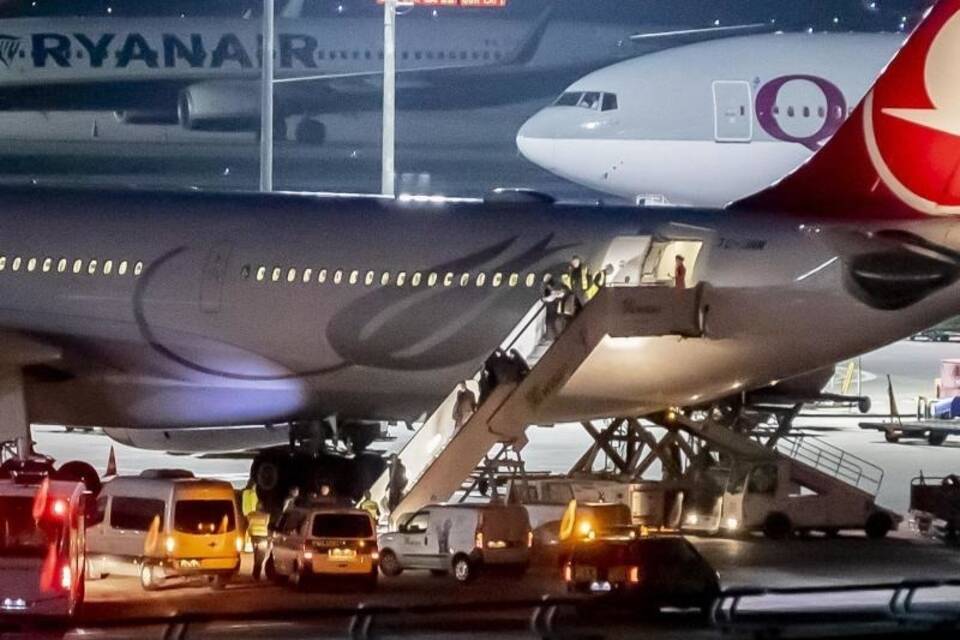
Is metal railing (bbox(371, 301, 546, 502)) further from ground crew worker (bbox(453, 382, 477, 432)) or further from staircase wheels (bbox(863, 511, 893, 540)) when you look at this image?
staircase wheels (bbox(863, 511, 893, 540))

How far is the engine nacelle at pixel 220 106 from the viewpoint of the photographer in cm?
9869

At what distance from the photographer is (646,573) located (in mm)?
24969

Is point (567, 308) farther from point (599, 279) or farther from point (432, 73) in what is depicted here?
point (432, 73)

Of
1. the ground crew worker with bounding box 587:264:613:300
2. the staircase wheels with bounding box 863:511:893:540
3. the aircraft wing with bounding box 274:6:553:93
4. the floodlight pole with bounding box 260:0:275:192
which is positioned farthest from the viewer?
the aircraft wing with bounding box 274:6:553:93

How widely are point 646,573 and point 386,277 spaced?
34.2 feet

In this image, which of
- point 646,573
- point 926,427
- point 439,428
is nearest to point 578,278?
point 439,428

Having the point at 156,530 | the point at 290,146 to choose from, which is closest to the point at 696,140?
the point at 290,146

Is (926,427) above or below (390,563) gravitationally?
below

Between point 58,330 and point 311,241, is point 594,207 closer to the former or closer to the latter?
point 311,241

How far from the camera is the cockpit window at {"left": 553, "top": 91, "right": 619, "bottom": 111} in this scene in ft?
244

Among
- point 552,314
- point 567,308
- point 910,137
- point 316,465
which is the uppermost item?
point 910,137

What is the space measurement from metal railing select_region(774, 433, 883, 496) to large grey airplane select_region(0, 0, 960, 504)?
7236 mm

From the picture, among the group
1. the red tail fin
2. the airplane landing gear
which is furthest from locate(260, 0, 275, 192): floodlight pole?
the red tail fin

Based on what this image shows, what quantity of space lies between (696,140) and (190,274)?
39.7 meters
